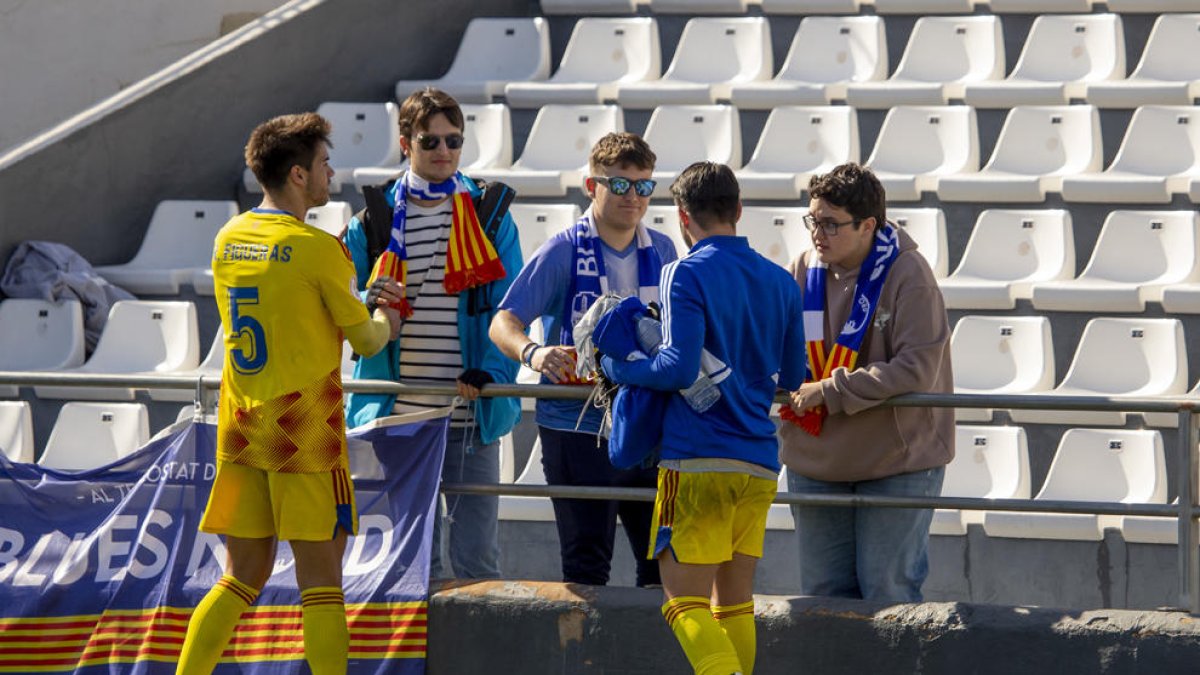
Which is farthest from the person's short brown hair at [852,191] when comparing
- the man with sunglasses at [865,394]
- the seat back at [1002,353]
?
the seat back at [1002,353]

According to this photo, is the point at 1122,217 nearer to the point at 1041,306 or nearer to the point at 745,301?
the point at 1041,306

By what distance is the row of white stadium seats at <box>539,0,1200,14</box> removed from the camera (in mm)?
10055

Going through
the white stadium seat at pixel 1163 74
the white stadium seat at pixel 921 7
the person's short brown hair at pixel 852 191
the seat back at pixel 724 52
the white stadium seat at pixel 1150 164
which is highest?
the white stadium seat at pixel 921 7

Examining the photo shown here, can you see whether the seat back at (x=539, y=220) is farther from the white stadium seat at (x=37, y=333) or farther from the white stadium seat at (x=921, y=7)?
the white stadium seat at (x=921, y=7)

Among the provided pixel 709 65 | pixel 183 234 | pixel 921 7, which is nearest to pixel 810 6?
pixel 921 7

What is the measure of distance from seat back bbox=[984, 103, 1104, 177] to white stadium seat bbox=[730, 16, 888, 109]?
106 cm

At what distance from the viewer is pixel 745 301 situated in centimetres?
488

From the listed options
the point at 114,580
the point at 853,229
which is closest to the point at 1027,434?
the point at 853,229

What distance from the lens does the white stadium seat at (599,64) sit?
33.6 ft

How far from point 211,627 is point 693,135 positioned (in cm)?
493

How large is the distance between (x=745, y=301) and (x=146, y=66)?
25.3 feet

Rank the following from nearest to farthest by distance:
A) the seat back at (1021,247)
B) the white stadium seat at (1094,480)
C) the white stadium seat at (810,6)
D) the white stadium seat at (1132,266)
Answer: the white stadium seat at (1094,480), the white stadium seat at (1132,266), the seat back at (1021,247), the white stadium seat at (810,6)

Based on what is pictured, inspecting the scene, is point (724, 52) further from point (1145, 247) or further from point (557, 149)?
point (1145, 247)

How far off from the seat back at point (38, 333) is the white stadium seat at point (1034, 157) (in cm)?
426
